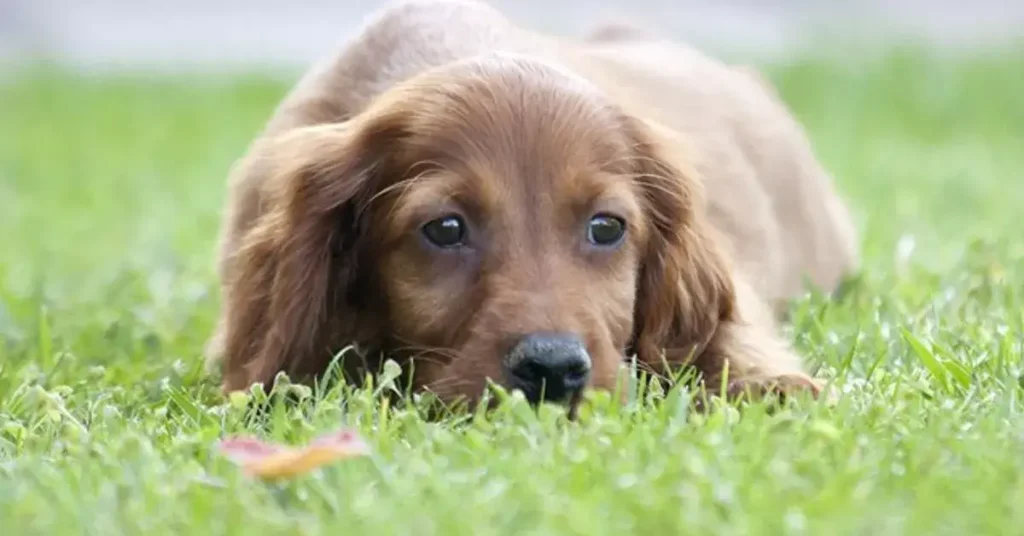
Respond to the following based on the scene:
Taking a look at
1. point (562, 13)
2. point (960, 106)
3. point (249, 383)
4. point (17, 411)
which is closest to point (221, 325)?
point (249, 383)

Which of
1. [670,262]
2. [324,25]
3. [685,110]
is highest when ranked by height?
[685,110]

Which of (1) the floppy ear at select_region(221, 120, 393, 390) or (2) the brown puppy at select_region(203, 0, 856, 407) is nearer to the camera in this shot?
(2) the brown puppy at select_region(203, 0, 856, 407)

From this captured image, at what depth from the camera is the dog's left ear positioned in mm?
4039

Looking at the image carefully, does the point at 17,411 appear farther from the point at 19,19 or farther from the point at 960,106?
the point at 19,19

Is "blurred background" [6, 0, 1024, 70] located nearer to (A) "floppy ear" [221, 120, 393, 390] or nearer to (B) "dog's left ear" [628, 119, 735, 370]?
(B) "dog's left ear" [628, 119, 735, 370]

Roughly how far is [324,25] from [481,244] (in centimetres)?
1229

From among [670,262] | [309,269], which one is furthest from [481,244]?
[670,262]

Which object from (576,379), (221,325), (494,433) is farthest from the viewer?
(221,325)

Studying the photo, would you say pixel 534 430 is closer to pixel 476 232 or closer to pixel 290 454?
pixel 290 454

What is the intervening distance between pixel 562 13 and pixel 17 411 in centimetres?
1113

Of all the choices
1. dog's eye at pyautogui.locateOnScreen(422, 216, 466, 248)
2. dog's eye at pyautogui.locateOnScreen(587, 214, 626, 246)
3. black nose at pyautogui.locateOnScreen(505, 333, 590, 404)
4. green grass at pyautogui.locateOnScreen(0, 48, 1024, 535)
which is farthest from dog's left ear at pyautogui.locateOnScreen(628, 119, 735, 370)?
black nose at pyautogui.locateOnScreen(505, 333, 590, 404)

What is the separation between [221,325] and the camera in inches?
170

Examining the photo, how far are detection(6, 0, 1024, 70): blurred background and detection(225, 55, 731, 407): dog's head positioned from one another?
8.06 metres

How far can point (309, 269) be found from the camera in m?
3.97
